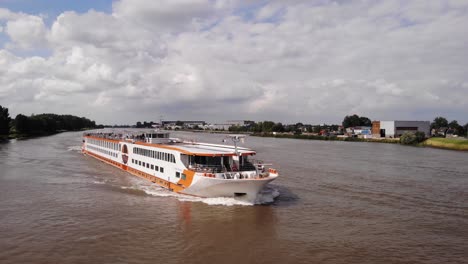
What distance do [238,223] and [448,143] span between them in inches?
3143

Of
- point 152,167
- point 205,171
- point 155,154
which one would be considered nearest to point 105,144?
point 152,167

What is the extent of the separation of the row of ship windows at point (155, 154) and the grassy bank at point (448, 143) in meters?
71.9

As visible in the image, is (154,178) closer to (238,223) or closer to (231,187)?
(231,187)

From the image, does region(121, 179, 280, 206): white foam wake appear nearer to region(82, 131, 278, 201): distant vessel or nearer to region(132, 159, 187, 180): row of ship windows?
region(82, 131, 278, 201): distant vessel

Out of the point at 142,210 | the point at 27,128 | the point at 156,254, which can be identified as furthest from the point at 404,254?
the point at 27,128

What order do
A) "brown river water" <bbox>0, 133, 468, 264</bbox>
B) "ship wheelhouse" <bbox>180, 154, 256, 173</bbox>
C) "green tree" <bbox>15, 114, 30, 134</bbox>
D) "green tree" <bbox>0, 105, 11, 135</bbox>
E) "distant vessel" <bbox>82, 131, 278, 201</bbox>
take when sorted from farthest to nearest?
"green tree" <bbox>15, 114, 30, 134</bbox> → "green tree" <bbox>0, 105, 11, 135</bbox> → "ship wheelhouse" <bbox>180, 154, 256, 173</bbox> → "distant vessel" <bbox>82, 131, 278, 201</bbox> → "brown river water" <bbox>0, 133, 468, 264</bbox>

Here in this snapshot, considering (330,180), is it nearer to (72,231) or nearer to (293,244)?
(293,244)

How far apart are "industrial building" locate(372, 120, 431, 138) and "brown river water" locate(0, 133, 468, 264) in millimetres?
85790

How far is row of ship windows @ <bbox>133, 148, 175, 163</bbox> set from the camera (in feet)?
98.0

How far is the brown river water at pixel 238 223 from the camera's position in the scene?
56.4 ft

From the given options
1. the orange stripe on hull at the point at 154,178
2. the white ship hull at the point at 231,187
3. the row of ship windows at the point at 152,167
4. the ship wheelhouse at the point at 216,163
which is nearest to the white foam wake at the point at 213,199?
the white ship hull at the point at 231,187

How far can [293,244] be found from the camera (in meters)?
18.6

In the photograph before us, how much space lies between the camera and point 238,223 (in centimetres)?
2145

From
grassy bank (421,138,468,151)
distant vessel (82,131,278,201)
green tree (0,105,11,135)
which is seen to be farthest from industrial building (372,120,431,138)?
green tree (0,105,11,135)
